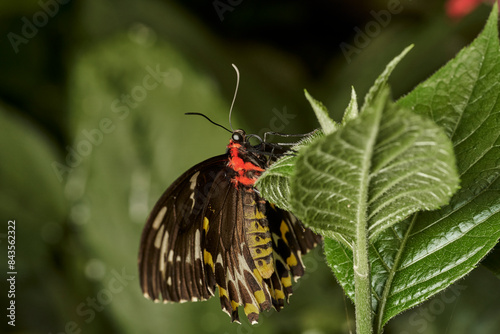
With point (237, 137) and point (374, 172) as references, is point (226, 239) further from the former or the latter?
point (374, 172)

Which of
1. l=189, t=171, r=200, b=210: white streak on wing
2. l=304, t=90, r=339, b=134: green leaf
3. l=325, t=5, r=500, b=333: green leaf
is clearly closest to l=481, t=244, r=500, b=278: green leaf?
l=325, t=5, r=500, b=333: green leaf

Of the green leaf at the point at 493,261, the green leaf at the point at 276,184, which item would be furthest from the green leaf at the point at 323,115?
the green leaf at the point at 493,261

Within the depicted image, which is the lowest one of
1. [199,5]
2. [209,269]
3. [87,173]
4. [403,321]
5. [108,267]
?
[403,321]

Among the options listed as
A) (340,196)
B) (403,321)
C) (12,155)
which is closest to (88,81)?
(12,155)

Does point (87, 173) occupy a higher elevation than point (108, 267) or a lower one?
higher

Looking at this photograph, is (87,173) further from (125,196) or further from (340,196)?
(340,196)

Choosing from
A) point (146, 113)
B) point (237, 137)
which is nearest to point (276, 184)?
point (237, 137)

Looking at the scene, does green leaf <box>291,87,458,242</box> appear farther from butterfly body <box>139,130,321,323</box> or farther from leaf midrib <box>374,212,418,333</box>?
butterfly body <box>139,130,321,323</box>
